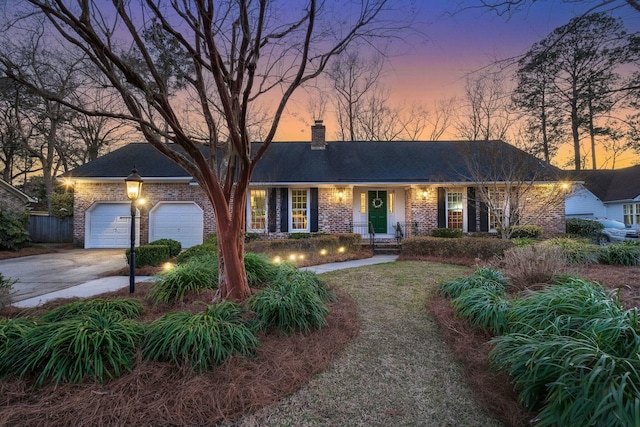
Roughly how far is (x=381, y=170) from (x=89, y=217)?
1370 centimetres

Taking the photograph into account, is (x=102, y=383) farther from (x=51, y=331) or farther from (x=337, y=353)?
(x=337, y=353)

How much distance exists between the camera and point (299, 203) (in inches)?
530

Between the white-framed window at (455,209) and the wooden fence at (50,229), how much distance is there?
1882 centimetres

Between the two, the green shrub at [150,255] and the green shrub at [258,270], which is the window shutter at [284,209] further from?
the green shrub at [258,270]

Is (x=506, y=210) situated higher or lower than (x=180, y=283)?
higher

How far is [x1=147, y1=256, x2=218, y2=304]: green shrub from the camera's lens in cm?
467

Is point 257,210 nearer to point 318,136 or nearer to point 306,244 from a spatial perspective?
point 306,244

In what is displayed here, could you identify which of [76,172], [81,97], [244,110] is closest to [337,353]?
[244,110]

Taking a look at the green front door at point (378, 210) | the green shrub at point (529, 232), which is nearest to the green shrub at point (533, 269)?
the green shrub at point (529, 232)

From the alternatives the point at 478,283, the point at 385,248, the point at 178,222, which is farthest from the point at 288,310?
the point at 178,222

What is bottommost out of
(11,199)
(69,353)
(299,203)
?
(69,353)

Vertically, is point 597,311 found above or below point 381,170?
below

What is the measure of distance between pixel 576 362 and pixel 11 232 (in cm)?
1796

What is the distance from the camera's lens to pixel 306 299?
4012 millimetres
